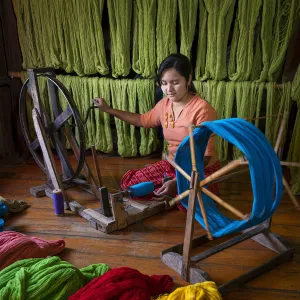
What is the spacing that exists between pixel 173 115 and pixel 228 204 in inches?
40.9

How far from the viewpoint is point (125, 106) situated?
304cm

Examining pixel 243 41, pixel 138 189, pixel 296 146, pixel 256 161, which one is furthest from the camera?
pixel 243 41

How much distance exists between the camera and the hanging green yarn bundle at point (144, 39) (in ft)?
9.05

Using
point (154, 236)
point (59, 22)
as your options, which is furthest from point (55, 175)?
point (59, 22)

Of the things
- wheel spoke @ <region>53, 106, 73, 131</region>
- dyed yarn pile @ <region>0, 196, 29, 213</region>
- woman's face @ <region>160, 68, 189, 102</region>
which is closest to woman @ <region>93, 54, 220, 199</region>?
woman's face @ <region>160, 68, 189, 102</region>

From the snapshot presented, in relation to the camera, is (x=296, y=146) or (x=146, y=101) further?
(x=146, y=101)

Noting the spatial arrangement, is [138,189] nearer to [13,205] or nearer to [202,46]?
[13,205]

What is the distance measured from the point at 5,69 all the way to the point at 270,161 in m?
2.44

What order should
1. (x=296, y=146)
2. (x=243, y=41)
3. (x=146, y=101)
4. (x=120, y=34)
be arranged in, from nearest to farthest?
(x=296, y=146), (x=243, y=41), (x=120, y=34), (x=146, y=101)

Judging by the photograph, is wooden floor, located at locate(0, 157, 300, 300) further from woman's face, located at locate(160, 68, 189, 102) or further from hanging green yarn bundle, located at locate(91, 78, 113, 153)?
woman's face, located at locate(160, 68, 189, 102)

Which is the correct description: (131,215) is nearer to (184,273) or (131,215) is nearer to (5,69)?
(184,273)

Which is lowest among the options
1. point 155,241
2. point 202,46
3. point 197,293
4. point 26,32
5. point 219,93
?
point 155,241

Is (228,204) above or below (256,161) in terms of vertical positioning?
below

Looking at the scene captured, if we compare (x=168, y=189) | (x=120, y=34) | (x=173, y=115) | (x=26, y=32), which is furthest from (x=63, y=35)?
(x=168, y=189)
